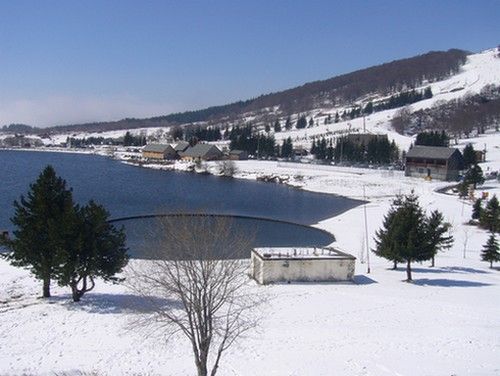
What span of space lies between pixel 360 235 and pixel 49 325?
2441cm

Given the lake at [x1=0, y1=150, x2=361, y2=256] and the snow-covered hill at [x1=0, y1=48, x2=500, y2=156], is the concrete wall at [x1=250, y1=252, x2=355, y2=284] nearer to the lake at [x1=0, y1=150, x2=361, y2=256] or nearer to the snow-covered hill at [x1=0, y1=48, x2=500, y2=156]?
the lake at [x1=0, y1=150, x2=361, y2=256]

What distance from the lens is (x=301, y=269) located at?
22531 millimetres

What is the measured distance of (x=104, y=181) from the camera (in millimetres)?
68438

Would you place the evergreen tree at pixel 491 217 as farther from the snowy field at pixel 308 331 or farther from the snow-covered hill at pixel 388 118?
the snow-covered hill at pixel 388 118

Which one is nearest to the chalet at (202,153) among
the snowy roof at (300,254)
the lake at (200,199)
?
the lake at (200,199)

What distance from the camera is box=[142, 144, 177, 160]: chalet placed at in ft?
375

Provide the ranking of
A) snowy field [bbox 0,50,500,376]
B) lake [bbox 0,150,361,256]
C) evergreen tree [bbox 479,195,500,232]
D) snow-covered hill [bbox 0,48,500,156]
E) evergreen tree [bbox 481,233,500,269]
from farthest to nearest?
snow-covered hill [bbox 0,48,500,156]
lake [bbox 0,150,361,256]
evergreen tree [bbox 479,195,500,232]
evergreen tree [bbox 481,233,500,269]
snowy field [bbox 0,50,500,376]

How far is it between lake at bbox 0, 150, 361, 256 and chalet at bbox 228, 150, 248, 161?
71.6 feet

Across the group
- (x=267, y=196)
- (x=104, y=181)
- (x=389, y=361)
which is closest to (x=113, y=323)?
(x=389, y=361)

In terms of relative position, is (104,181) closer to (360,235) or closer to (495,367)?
(360,235)

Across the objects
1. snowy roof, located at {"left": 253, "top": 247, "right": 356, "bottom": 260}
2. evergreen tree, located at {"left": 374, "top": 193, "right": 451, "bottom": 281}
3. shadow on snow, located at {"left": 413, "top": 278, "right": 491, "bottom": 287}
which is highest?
evergreen tree, located at {"left": 374, "top": 193, "right": 451, "bottom": 281}

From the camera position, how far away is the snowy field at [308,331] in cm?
1267

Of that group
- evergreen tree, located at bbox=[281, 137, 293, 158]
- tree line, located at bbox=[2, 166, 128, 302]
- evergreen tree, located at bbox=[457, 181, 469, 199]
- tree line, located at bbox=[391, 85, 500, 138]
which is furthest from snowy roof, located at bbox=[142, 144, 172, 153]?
tree line, located at bbox=[2, 166, 128, 302]

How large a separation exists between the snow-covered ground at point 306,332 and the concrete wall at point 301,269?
63cm
